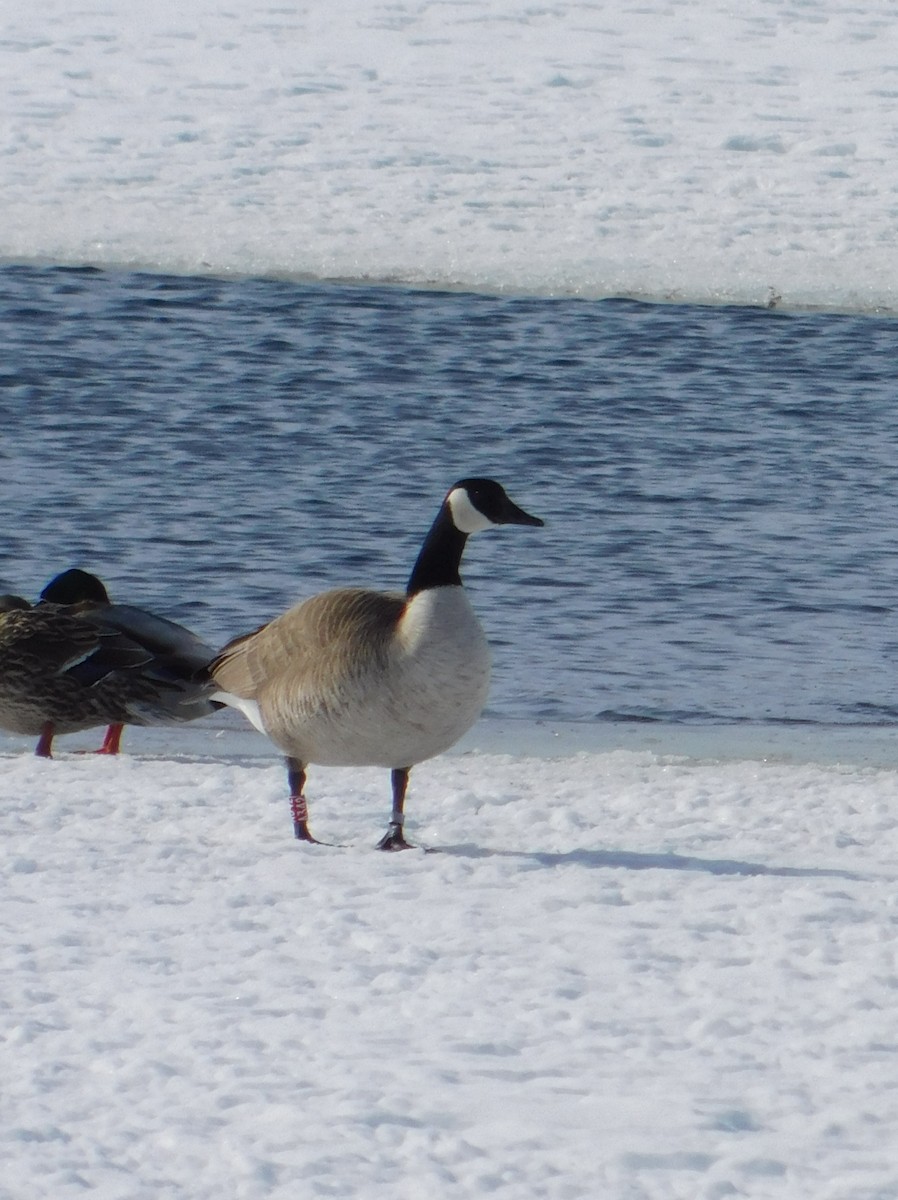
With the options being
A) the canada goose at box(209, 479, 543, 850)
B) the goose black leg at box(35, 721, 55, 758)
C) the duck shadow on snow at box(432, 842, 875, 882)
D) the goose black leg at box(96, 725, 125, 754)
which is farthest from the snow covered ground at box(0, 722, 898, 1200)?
the goose black leg at box(96, 725, 125, 754)

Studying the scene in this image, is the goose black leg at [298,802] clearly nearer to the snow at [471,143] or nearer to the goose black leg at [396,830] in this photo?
the goose black leg at [396,830]

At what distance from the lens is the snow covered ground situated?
3574mm

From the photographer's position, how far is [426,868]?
5305mm

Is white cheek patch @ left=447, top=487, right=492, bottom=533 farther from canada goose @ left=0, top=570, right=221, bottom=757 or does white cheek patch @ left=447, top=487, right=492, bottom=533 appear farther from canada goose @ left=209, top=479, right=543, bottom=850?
canada goose @ left=0, top=570, right=221, bottom=757

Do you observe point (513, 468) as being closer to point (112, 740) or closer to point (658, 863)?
point (112, 740)

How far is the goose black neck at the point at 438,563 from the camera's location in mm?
5480

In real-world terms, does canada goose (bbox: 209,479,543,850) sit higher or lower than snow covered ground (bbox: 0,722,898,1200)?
higher

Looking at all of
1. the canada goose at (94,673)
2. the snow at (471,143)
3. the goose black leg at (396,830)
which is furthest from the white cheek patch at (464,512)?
the snow at (471,143)

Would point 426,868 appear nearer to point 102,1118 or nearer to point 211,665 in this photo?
point 211,665

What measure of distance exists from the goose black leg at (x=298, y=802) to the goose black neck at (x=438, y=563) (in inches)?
21.7

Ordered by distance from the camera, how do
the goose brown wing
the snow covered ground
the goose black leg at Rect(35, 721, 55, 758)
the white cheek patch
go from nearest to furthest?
1. the snow covered ground
2. the goose brown wing
3. the white cheek patch
4. the goose black leg at Rect(35, 721, 55, 758)

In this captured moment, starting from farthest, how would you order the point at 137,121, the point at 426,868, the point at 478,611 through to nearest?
the point at 137,121 → the point at 478,611 → the point at 426,868

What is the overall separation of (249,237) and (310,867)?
1001cm

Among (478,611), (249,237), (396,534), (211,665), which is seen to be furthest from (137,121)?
(211,665)
